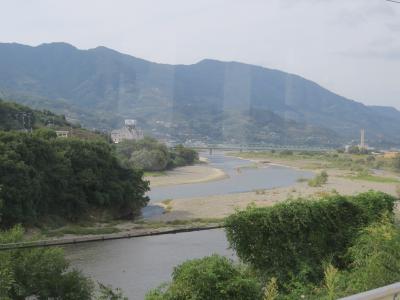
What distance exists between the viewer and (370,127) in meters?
157

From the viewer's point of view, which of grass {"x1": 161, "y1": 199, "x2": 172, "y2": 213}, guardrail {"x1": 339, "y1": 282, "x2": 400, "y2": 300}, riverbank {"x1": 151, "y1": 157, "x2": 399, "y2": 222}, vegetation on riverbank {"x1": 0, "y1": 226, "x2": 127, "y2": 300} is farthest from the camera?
grass {"x1": 161, "y1": 199, "x2": 172, "y2": 213}

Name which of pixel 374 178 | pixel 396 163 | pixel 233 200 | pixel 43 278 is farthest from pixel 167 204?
pixel 396 163

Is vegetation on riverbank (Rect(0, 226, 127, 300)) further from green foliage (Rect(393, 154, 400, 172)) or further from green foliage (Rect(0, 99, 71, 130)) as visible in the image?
green foliage (Rect(393, 154, 400, 172))

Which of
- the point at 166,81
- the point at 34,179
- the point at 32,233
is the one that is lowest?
the point at 32,233

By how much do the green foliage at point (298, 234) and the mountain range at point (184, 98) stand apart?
6996 cm

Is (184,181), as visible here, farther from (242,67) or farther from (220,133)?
(242,67)

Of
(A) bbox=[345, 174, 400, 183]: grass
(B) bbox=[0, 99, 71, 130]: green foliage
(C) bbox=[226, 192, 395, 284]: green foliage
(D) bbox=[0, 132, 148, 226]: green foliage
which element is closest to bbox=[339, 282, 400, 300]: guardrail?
(C) bbox=[226, 192, 395, 284]: green foliage

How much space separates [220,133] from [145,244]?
77329mm

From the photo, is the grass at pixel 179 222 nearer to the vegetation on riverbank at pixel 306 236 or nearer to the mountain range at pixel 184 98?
the vegetation on riverbank at pixel 306 236

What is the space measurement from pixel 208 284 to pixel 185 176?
43818 mm

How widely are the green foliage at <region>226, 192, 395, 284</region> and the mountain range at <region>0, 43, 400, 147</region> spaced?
69962mm

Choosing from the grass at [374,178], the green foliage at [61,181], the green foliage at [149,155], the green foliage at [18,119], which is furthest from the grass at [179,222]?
the grass at [374,178]

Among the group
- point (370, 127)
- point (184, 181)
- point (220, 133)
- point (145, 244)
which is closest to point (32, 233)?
point (145, 244)

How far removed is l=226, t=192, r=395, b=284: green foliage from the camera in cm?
751
